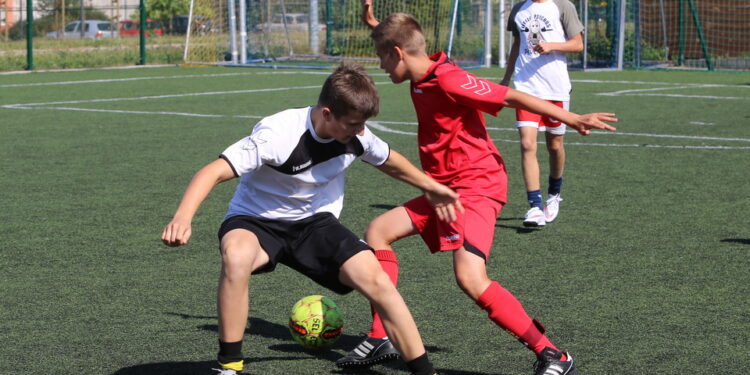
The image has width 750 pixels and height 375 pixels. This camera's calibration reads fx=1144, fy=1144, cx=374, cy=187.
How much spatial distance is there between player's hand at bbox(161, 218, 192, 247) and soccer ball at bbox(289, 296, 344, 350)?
130cm

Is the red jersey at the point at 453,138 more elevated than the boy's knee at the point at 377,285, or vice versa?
the red jersey at the point at 453,138

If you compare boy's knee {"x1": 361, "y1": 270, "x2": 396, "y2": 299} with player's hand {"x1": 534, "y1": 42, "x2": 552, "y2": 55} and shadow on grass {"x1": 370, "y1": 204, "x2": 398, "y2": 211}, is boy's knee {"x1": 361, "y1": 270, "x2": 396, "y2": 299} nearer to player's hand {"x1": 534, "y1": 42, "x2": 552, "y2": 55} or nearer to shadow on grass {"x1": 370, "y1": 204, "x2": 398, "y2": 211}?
shadow on grass {"x1": 370, "y1": 204, "x2": 398, "y2": 211}

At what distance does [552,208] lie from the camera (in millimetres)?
8531

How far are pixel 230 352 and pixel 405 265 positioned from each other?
8.25 ft

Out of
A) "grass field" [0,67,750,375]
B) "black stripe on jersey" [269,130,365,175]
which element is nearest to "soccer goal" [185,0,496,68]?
"grass field" [0,67,750,375]

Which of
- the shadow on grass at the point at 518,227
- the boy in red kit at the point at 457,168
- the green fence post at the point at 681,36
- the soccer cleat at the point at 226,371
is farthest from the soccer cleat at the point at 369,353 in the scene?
the green fence post at the point at 681,36

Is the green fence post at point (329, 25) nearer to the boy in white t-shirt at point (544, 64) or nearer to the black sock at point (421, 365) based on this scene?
the boy in white t-shirt at point (544, 64)

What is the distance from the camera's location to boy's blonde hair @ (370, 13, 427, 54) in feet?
16.7

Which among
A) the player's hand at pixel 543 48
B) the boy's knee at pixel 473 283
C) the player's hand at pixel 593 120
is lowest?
the boy's knee at pixel 473 283

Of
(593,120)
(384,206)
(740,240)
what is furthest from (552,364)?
(384,206)

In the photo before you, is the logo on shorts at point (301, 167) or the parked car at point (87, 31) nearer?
the logo on shorts at point (301, 167)

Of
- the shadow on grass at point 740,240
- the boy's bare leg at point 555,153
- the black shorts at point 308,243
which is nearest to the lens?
the black shorts at point 308,243

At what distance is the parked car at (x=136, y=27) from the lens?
39750 millimetres

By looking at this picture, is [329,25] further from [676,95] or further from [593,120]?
[593,120]
